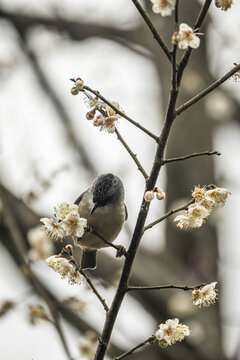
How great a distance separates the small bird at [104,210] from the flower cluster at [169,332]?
111 cm

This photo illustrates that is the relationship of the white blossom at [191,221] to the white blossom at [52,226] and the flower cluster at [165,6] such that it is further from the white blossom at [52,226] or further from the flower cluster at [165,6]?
the flower cluster at [165,6]

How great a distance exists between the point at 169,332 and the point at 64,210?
0.60m

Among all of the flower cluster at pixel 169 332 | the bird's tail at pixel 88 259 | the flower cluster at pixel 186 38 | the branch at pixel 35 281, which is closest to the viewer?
the flower cluster at pixel 186 38

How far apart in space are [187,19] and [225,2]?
14.7ft

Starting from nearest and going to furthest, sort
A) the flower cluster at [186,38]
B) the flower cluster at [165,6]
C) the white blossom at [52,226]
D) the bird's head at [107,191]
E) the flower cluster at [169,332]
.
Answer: the flower cluster at [186,38] → the flower cluster at [165,6] → the flower cluster at [169,332] → the white blossom at [52,226] → the bird's head at [107,191]

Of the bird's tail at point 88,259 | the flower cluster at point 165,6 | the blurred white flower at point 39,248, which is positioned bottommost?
the flower cluster at point 165,6

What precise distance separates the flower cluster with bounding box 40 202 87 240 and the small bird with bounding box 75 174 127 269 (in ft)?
3.07

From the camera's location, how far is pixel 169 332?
197 cm

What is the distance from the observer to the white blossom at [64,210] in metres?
2.02

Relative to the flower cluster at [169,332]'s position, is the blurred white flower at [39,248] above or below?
above

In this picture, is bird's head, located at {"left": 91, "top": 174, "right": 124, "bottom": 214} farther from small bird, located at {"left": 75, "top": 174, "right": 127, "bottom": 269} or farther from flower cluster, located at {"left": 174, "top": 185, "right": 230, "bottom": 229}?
flower cluster, located at {"left": 174, "top": 185, "right": 230, "bottom": 229}

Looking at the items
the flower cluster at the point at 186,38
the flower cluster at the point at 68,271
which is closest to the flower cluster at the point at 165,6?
the flower cluster at the point at 186,38

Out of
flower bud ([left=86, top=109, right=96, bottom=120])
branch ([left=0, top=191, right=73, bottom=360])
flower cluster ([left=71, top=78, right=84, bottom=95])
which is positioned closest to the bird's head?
branch ([left=0, top=191, right=73, bottom=360])

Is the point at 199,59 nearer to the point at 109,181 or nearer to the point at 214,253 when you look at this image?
the point at 214,253
